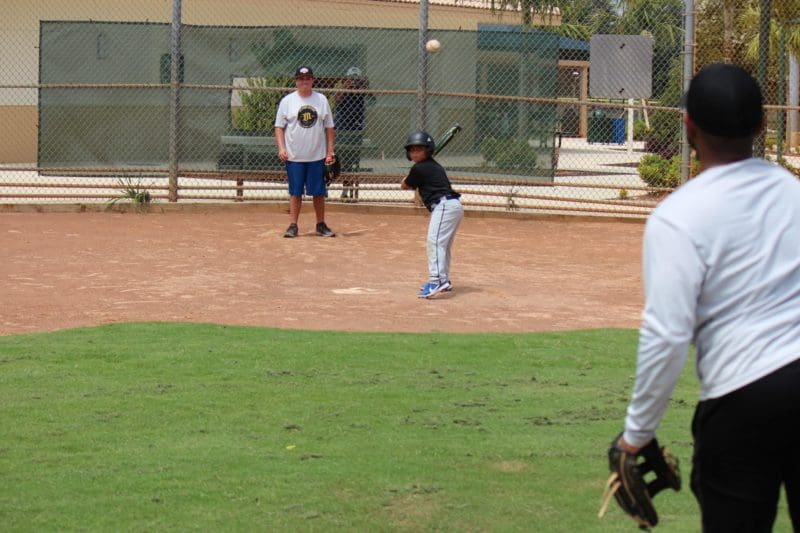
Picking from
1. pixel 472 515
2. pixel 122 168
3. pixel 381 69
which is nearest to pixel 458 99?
pixel 381 69

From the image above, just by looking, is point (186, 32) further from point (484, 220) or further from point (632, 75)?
point (632, 75)

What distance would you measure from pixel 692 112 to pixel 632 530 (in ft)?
7.00

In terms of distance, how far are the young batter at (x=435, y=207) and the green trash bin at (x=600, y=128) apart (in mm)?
18221

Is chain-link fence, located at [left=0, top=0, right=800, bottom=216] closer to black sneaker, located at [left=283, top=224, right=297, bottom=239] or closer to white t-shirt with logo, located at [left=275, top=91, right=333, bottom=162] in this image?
white t-shirt with logo, located at [left=275, top=91, right=333, bottom=162]

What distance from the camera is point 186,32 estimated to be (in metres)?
16.9

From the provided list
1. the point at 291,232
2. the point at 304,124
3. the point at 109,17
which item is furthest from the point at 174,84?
the point at 109,17

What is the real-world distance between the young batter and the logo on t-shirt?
341cm

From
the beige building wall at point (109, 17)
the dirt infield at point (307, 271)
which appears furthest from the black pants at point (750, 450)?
the beige building wall at point (109, 17)

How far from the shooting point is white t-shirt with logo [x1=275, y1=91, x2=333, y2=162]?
1387 cm

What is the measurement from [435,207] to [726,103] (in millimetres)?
7384

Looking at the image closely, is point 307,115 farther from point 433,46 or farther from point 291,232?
point 433,46

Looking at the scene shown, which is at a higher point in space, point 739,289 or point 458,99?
point 458,99

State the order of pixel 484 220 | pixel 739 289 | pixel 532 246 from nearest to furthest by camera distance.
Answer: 1. pixel 739 289
2. pixel 532 246
3. pixel 484 220

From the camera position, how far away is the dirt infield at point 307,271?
9672 millimetres
